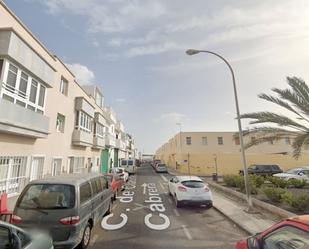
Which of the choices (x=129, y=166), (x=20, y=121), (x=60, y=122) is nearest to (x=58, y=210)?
(x=20, y=121)

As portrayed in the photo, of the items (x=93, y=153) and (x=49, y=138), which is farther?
(x=93, y=153)

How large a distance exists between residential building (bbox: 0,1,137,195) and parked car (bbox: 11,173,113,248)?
3.54m

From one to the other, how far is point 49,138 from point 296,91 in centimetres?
1296

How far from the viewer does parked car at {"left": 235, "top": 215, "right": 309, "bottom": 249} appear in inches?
111

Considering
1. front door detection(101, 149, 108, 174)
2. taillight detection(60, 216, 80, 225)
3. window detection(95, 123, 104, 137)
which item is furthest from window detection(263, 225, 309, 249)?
front door detection(101, 149, 108, 174)

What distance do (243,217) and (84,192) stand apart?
21.1 feet

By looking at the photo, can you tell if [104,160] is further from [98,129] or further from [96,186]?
Answer: [96,186]

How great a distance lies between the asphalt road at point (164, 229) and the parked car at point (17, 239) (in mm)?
2605

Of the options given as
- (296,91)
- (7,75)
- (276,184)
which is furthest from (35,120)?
(276,184)

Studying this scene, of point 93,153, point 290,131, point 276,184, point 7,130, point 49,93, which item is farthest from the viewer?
point 93,153

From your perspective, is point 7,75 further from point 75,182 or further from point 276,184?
point 276,184

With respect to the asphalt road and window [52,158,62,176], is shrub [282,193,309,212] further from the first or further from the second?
window [52,158,62,176]

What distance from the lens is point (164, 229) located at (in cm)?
741

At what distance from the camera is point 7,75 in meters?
8.05
